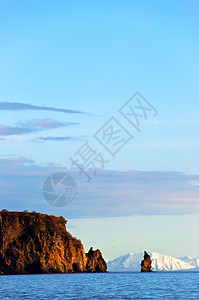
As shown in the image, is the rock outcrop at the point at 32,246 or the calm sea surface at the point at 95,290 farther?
the rock outcrop at the point at 32,246

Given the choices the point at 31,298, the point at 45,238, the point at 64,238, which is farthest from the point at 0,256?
the point at 31,298

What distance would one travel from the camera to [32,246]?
18262 centimetres

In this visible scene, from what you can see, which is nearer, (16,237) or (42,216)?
(16,237)

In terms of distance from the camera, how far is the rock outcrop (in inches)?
6964

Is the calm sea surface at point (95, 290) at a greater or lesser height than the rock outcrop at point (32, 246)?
lesser

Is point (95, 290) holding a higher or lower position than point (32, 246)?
lower

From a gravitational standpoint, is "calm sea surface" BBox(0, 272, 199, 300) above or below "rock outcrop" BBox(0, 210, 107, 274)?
below

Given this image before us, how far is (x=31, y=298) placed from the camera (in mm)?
61375

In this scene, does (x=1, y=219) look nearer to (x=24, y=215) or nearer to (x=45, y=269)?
(x=24, y=215)

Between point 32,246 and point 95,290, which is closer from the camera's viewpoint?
point 95,290

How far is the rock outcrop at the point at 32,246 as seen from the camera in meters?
177

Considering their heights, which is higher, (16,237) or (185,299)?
(16,237)

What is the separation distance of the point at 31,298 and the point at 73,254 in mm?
138338

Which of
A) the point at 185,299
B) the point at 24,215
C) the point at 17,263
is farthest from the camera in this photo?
the point at 24,215
